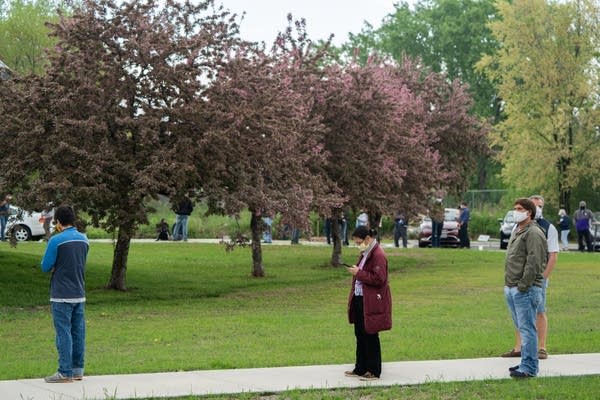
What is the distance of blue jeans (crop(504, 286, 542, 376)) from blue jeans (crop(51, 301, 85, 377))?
4703 mm

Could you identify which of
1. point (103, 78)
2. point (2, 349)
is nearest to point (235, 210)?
point (103, 78)

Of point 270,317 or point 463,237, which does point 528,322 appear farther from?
point 463,237

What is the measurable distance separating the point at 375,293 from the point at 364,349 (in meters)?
0.64

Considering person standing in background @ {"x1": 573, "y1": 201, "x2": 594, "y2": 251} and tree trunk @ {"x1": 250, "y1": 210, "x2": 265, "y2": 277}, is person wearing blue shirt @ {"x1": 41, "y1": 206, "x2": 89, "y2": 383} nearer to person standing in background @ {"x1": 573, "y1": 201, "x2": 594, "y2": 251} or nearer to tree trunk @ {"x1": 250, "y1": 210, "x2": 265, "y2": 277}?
tree trunk @ {"x1": 250, "y1": 210, "x2": 265, "y2": 277}

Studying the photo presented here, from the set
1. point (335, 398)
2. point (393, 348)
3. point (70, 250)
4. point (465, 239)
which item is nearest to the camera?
point (335, 398)

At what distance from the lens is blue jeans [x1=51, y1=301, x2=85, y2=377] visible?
1134cm

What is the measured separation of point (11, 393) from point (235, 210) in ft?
38.3

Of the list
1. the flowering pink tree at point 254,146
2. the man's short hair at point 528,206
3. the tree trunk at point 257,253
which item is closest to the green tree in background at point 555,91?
the tree trunk at point 257,253

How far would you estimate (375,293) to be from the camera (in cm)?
1179

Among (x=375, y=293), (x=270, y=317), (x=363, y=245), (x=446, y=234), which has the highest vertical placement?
(x=446, y=234)

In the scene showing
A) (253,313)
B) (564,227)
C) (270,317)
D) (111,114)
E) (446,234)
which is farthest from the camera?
(446,234)

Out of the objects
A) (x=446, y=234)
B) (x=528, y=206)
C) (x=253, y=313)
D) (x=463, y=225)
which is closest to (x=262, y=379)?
(x=528, y=206)

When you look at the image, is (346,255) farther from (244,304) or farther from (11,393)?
(11,393)

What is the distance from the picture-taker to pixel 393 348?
14484 mm
